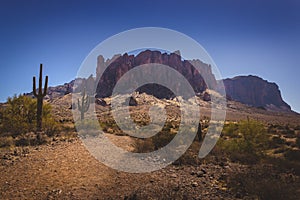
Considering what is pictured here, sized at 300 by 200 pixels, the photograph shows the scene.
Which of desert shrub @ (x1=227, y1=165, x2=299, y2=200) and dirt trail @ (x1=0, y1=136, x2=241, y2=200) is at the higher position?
desert shrub @ (x1=227, y1=165, x2=299, y2=200)

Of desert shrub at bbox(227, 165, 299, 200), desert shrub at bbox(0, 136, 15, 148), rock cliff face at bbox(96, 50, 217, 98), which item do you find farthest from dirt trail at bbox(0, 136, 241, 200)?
rock cliff face at bbox(96, 50, 217, 98)

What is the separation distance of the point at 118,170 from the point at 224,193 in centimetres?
371

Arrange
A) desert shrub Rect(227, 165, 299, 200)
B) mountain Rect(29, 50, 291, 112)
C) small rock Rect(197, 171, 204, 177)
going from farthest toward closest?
mountain Rect(29, 50, 291, 112)
small rock Rect(197, 171, 204, 177)
desert shrub Rect(227, 165, 299, 200)

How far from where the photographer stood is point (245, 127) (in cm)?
1310

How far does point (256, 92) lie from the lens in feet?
548

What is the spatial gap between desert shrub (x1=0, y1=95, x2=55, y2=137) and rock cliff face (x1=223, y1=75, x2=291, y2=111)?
155 metres

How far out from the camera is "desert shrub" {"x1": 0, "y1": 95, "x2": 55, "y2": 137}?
1692 cm

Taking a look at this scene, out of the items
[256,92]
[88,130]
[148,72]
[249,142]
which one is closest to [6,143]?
[88,130]

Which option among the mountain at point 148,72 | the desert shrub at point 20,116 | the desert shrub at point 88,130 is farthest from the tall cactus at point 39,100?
the mountain at point 148,72

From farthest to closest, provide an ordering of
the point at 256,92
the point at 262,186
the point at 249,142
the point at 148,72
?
1. the point at 256,92
2. the point at 148,72
3. the point at 249,142
4. the point at 262,186

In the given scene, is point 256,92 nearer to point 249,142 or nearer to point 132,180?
point 249,142

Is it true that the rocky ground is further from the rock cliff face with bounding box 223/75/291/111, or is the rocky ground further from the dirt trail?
the rock cliff face with bounding box 223/75/291/111

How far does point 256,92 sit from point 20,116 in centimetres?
17110

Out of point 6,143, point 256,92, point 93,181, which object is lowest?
point 93,181
